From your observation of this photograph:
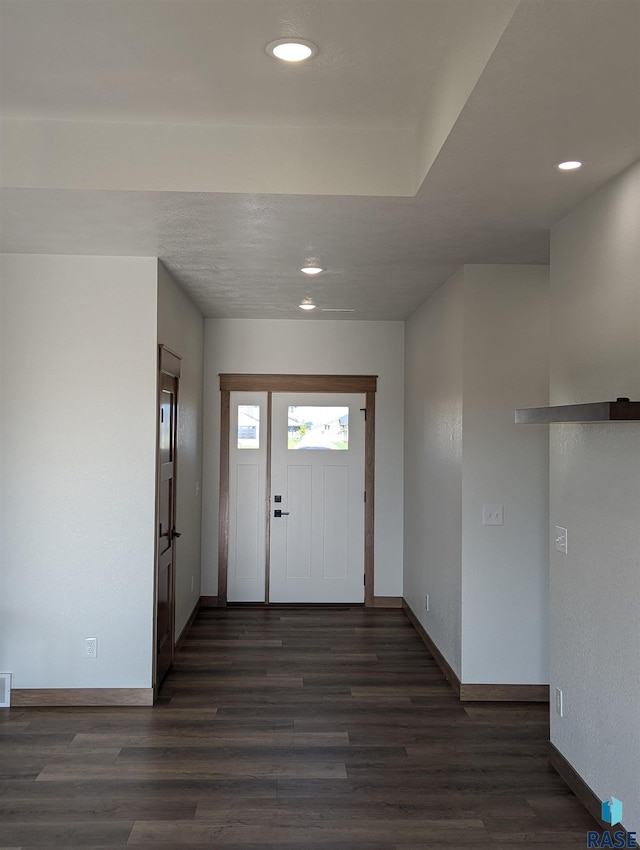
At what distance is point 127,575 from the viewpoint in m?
4.29

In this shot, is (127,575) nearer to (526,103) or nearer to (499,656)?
(499,656)

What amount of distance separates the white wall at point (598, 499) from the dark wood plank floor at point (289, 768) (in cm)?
41

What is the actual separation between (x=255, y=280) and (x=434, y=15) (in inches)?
116

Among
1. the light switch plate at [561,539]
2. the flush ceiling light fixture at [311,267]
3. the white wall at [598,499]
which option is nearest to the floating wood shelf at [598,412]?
the white wall at [598,499]

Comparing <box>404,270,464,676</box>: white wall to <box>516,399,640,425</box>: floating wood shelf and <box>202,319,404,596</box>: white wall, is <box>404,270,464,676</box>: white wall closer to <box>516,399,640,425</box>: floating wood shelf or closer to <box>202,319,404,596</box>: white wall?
<box>202,319,404,596</box>: white wall

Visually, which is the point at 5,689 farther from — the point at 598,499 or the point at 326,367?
the point at 326,367

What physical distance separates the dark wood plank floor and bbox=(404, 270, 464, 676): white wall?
55 centimetres

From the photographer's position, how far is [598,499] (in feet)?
9.84

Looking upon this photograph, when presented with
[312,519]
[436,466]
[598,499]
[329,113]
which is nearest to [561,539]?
[598,499]

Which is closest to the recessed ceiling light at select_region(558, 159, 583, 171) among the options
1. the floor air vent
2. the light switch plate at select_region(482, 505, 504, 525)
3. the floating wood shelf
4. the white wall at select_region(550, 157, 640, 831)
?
the white wall at select_region(550, 157, 640, 831)

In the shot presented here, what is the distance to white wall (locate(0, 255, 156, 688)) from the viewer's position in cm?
425

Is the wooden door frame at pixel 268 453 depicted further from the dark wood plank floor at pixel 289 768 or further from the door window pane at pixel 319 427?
the dark wood plank floor at pixel 289 768

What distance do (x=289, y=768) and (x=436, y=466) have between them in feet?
8.07

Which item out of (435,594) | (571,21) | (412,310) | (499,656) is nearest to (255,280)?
(412,310)
